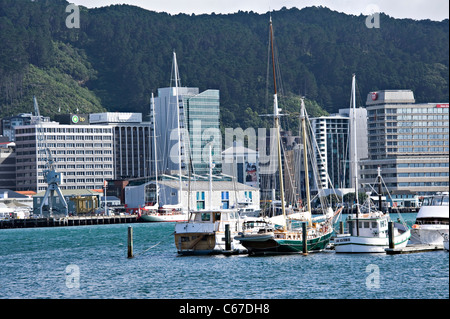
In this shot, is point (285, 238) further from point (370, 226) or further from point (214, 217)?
point (214, 217)

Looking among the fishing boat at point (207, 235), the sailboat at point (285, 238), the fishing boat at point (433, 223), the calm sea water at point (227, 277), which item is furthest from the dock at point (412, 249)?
the fishing boat at point (207, 235)

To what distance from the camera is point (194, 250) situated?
8556 centimetres

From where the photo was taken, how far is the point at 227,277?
65.2 meters

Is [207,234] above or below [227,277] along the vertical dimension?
above

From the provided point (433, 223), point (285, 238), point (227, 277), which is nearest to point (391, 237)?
point (433, 223)

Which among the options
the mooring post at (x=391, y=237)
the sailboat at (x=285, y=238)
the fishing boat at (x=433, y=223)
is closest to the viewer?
the mooring post at (x=391, y=237)

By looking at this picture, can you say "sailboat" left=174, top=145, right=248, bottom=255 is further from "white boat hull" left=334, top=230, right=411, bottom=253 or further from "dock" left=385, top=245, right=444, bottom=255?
"dock" left=385, top=245, right=444, bottom=255

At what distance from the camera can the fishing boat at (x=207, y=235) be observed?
84625mm

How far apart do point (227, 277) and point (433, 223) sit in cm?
2857

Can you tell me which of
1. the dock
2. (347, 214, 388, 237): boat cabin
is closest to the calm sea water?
the dock

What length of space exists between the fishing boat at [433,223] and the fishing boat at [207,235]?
17.1 m

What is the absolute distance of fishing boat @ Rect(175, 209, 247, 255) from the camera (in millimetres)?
84625

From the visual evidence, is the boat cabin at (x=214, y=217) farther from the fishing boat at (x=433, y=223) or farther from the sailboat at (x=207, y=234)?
the fishing boat at (x=433, y=223)
